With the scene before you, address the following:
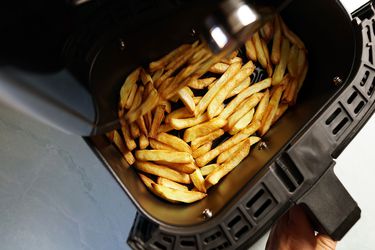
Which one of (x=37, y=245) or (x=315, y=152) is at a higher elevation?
(x=37, y=245)

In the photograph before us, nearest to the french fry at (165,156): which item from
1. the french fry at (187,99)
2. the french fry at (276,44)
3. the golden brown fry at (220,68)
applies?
the french fry at (187,99)

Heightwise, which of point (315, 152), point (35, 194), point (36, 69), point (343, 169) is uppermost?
point (36, 69)

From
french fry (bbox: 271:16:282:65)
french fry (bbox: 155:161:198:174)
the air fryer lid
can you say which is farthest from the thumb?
french fry (bbox: 271:16:282:65)

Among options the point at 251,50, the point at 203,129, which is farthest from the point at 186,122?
the point at 251,50

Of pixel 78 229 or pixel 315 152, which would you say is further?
pixel 78 229

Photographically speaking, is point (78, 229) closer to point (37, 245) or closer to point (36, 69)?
point (37, 245)

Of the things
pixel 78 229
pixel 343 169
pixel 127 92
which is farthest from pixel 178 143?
pixel 343 169

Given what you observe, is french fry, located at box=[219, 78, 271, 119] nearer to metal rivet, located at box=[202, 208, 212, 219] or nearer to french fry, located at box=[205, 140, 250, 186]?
french fry, located at box=[205, 140, 250, 186]
